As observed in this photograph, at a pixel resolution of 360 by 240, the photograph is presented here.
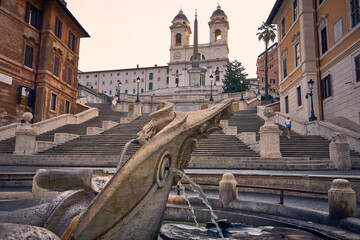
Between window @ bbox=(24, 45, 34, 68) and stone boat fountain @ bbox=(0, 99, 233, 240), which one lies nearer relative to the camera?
stone boat fountain @ bbox=(0, 99, 233, 240)

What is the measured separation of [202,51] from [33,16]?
215 ft

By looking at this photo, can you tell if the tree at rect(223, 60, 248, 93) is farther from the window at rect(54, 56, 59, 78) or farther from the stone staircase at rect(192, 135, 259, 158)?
the stone staircase at rect(192, 135, 259, 158)

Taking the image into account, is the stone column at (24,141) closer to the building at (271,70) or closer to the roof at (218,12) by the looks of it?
the building at (271,70)

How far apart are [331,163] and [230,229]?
995 centimetres

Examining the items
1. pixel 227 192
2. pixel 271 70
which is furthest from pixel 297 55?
pixel 271 70

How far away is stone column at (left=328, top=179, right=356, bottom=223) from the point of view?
15.2ft

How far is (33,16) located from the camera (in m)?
28.1

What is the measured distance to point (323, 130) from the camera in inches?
716

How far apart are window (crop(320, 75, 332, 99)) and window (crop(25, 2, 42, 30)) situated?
29604 millimetres

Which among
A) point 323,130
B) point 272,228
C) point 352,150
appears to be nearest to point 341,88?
point 323,130

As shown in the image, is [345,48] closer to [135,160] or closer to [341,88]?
[341,88]

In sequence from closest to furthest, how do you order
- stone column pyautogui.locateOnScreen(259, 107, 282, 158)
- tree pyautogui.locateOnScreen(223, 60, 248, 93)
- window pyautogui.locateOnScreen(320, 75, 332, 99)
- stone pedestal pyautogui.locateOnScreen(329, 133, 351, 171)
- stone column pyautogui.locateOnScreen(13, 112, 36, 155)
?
1. stone pedestal pyautogui.locateOnScreen(329, 133, 351, 171)
2. stone column pyautogui.locateOnScreen(259, 107, 282, 158)
3. stone column pyautogui.locateOnScreen(13, 112, 36, 155)
4. window pyautogui.locateOnScreen(320, 75, 332, 99)
5. tree pyautogui.locateOnScreen(223, 60, 248, 93)

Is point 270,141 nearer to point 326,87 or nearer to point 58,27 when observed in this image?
point 326,87

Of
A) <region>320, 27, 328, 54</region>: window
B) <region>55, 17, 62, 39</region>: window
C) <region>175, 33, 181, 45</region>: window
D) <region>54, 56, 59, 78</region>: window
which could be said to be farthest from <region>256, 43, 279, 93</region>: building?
<region>54, 56, 59, 78</region>: window
